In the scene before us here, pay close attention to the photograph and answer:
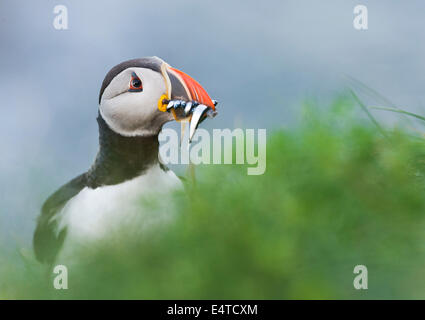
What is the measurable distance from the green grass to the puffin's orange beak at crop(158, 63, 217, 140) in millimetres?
231

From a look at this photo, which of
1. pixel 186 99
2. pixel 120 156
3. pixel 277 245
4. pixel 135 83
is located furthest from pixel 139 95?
pixel 277 245

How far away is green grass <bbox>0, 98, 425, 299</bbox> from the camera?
8.6 inches

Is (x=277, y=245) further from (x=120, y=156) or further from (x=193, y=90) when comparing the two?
(x=120, y=156)

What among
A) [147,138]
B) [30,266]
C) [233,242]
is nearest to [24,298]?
[30,266]

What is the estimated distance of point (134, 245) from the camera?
0.23 meters

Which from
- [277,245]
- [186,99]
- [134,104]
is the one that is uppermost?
[134,104]

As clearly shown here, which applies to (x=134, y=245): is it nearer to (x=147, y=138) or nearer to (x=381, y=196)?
(x=381, y=196)

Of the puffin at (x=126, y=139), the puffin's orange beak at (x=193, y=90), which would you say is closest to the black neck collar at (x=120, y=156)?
the puffin at (x=126, y=139)

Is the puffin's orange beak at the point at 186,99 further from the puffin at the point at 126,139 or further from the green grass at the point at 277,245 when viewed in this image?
the green grass at the point at 277,245

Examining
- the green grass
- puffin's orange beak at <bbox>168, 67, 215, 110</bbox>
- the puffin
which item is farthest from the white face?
the green grass

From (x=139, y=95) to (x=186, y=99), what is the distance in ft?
0.98

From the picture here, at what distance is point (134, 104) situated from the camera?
98 centimetres

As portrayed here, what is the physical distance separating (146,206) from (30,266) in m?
0.10

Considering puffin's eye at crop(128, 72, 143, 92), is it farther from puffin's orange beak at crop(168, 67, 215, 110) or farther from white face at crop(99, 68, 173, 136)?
puffin's orange beak at crop(168, 67, 215, 110)
